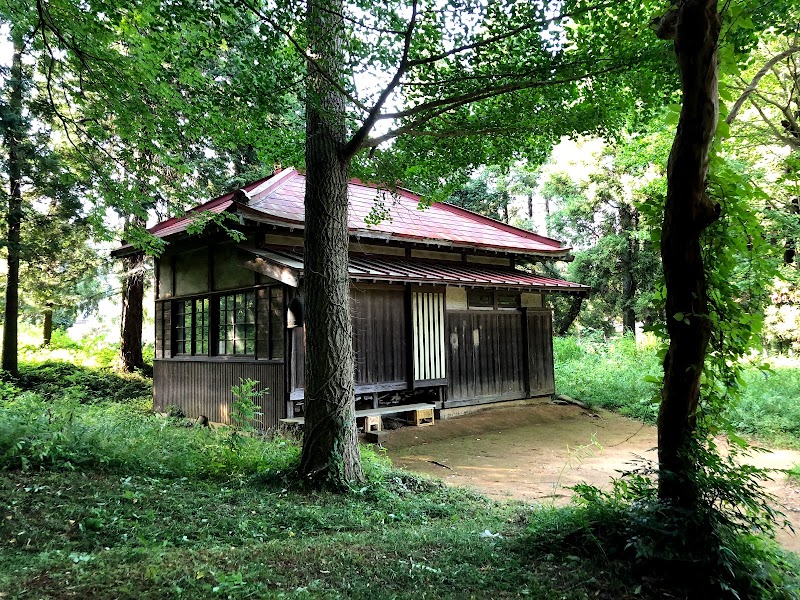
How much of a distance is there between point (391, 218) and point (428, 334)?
363 cm

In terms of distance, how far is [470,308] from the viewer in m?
12.3

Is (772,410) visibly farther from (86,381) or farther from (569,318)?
(86,381)

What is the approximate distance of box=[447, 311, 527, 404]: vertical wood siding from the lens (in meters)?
11.8

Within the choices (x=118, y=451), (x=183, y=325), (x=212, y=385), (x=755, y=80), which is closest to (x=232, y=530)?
(x=118, y=451)

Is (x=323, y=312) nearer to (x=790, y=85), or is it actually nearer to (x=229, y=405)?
(x=229, y=405)

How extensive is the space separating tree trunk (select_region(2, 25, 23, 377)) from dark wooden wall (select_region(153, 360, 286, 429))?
16.7ft

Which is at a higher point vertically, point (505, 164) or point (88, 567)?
point (505, 164)

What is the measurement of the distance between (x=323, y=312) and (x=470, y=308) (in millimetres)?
6834

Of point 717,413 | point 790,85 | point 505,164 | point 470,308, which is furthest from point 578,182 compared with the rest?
point 717,413

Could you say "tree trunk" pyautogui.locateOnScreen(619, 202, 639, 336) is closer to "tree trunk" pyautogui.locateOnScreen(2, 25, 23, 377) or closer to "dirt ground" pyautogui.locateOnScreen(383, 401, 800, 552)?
"dirt ground" pyautogui.locateOnScreen(383, 401, 800, 552)

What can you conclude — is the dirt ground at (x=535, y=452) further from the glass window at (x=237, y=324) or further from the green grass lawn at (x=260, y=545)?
the glass window at (x=237, y=324)

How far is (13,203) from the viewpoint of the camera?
45.2 ft

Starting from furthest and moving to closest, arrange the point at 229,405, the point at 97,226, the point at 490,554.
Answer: the point at 229,405, the point at 97,226, the point at 490,554

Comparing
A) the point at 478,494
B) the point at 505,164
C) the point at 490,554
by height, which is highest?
the point at 505,164
